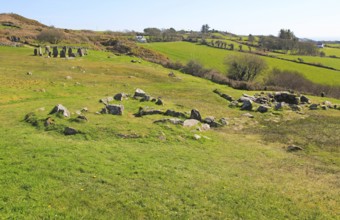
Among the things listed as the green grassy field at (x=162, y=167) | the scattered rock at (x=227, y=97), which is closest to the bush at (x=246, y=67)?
the scattered rock at (x=227, y=97)

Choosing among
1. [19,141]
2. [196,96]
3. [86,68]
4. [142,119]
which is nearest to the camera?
[19,141]

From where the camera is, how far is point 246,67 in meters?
80.9

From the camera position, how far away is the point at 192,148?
23.2 metres

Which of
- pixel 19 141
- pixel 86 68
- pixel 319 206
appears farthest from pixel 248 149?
pixel 86 68

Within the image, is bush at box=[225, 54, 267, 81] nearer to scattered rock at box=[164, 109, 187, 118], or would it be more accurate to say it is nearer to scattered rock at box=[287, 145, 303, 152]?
scattered rock at box=[164, 109, 187, 118]

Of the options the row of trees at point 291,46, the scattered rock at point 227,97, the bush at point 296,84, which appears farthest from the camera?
the row of trees at point 291,46

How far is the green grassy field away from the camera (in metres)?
14.2

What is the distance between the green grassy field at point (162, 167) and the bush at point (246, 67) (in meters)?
45.3

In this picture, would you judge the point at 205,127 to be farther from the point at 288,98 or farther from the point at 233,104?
the point at 288,98

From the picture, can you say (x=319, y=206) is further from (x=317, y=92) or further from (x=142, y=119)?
(x=317, y=92)

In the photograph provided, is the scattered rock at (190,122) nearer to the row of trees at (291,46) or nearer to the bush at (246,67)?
the bush at (246,67)

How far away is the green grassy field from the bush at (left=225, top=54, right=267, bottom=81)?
45.3 meters

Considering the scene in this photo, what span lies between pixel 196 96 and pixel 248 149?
71.0ft

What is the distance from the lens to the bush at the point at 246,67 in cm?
8031
